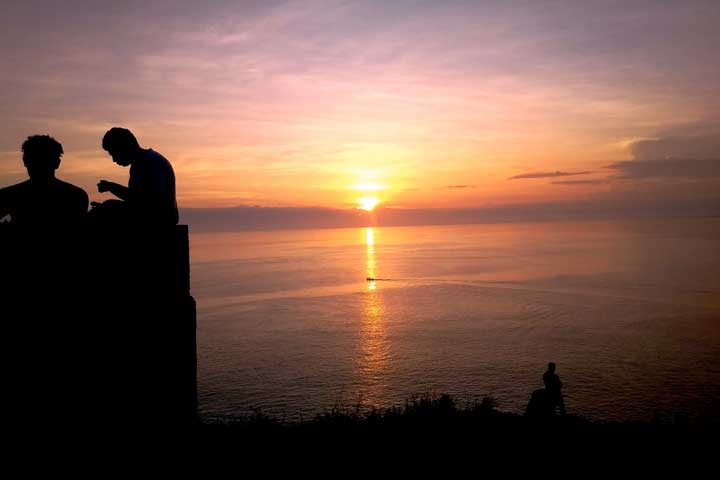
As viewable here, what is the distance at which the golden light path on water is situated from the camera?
51000 mm

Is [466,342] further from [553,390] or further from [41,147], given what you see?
[41,147]

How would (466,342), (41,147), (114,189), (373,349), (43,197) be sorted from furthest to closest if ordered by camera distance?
1. (466,342)
2. (373,349)
3. (114,189)
4. (43,197)
5. (41,147)

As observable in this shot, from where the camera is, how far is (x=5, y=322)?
18.9 ft

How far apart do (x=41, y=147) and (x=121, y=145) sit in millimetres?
874

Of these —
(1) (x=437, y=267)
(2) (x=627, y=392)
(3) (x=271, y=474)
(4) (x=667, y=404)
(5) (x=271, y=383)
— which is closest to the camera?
(3) (x=271, y=474)

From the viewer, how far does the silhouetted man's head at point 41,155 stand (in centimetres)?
576

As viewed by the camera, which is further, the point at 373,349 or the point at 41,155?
the point at 373,349

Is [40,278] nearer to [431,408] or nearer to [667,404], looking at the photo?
[431,408]

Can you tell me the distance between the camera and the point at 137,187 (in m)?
6.41

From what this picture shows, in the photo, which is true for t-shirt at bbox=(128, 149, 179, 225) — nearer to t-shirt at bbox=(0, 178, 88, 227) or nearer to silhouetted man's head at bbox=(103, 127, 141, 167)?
silhouetted man's head at bbox=(103, 127, 141, 167)

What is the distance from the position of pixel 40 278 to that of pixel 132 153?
190cm

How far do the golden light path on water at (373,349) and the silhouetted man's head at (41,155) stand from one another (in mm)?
42970

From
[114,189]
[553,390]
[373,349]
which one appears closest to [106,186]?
[114,189]

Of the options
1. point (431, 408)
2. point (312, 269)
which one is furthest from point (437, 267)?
point (431, 408)
